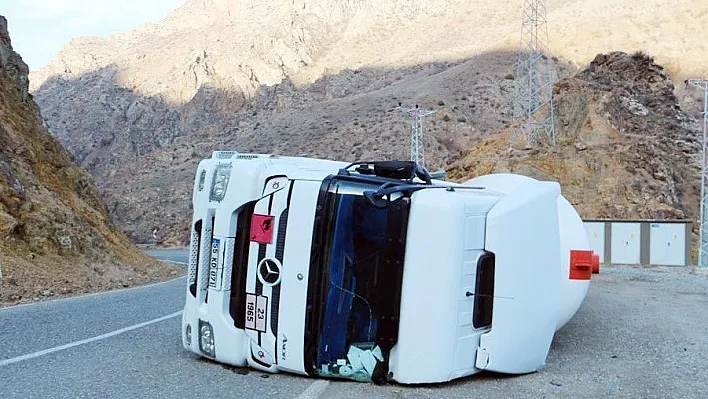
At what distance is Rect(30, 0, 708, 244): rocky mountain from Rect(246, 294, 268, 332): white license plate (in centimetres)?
5047

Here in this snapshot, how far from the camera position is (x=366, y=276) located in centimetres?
499

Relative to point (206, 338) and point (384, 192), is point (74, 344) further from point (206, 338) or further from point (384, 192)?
point (384, 192)

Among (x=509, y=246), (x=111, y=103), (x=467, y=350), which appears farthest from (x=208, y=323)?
(x=111, y=103)

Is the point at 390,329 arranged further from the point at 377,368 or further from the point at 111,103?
the point at 111,103

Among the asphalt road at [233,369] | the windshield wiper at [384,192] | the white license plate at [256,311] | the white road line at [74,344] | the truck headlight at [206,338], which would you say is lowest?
the white road line at [74,344]

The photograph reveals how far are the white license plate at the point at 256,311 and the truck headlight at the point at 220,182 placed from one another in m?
0.83

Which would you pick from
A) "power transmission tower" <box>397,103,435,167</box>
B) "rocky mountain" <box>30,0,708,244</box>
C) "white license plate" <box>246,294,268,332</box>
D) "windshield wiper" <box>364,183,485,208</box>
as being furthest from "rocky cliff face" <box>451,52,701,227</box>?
"white license plate" <box>246,294,268,332</box>

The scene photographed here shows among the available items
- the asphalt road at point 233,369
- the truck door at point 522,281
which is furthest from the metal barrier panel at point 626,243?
the truck door at point 522,281

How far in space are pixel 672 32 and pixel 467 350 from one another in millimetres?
79035

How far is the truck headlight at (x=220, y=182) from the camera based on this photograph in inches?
212

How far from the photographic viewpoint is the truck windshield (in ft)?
16.2

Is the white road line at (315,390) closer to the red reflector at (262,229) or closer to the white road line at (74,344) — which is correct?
the red reflector at (262,229)

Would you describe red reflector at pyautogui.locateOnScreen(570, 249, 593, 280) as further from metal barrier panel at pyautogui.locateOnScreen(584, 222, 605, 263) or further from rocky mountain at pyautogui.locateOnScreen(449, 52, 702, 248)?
rocky mountain at pyautogui.locateOnScreen(449, 52, 702, 248)

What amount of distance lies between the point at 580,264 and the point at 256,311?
317 centimetres
